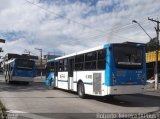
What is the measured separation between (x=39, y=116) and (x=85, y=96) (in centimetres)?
677

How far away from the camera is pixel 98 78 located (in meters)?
15.3

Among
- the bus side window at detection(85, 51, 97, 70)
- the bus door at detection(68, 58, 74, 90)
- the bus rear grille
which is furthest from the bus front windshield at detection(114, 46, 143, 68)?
the bus door at detection(68, 58, 74, 90)

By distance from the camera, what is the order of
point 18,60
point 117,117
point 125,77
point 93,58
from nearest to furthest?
point 117,117 < point 125,77 < point 93,58 < point 18,60

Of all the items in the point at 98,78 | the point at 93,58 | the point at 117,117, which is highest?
the point at 93,58

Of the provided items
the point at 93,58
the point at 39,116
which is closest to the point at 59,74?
the point at 93,58

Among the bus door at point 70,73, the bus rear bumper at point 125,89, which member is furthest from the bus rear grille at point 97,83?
the bus door at point 70,73

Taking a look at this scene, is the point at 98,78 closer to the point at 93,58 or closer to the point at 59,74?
the point at 93,58

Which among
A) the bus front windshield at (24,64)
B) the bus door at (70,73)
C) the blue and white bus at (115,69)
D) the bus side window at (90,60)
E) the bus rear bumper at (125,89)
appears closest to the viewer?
the bus rear bumper at (125,89)

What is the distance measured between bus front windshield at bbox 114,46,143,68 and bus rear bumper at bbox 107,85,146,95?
1.01 m

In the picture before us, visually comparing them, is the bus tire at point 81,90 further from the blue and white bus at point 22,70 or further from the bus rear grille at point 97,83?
the blue and white bus at point 22,70

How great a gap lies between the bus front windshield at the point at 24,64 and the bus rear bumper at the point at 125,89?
62.0 feet

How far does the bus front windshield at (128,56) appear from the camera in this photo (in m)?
14.5

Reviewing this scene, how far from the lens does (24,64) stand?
105 ft

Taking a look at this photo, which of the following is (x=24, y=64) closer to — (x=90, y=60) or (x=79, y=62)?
(x=79, y=62)
